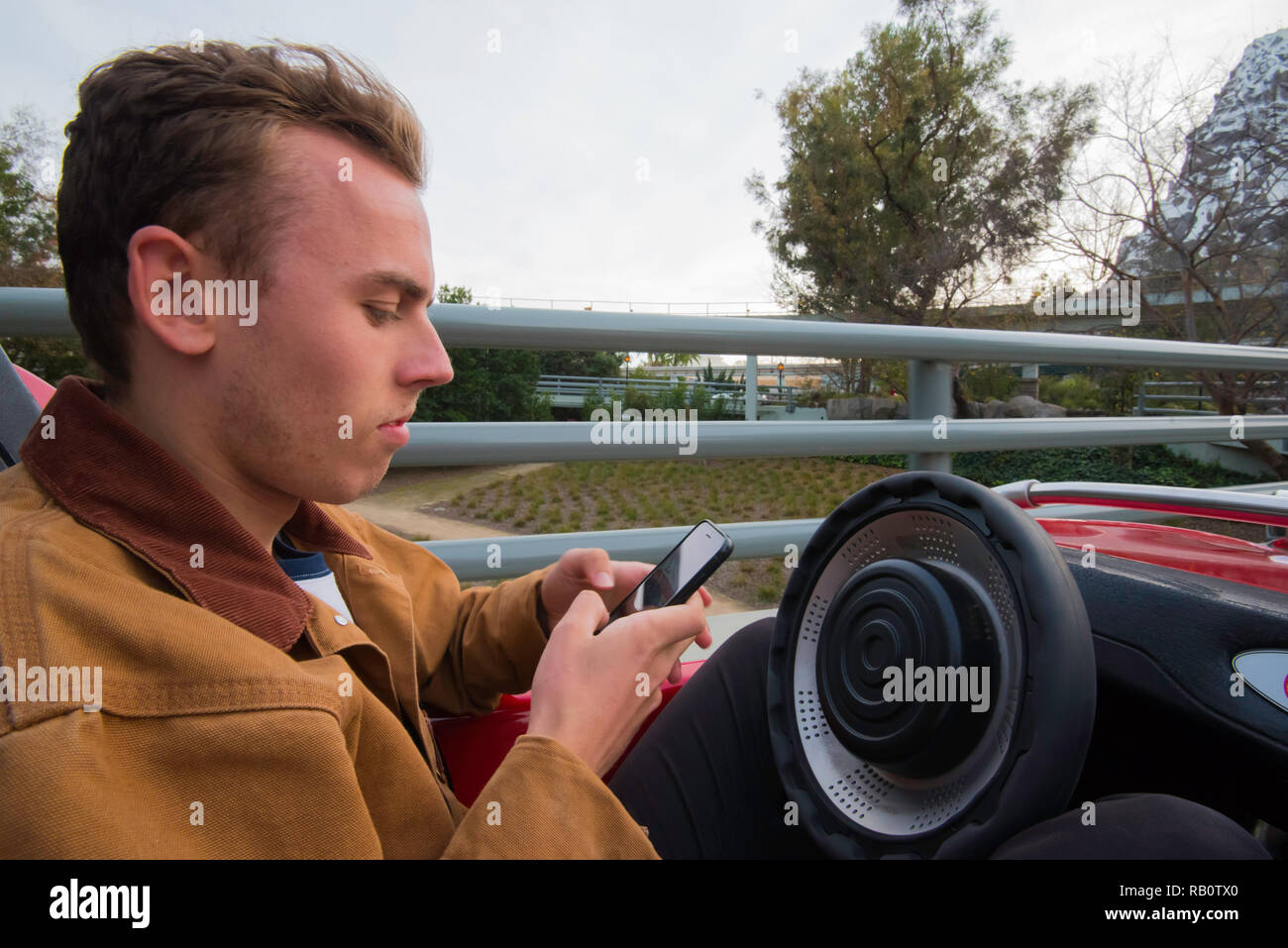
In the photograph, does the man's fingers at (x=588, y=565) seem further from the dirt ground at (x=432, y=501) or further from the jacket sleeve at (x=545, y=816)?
the dirt ground at (x=432, y=501)

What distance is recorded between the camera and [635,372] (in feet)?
9.56

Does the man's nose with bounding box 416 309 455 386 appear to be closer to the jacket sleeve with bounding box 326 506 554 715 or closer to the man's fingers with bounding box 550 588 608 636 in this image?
the man's fingers with bounding box 550 588 608 636

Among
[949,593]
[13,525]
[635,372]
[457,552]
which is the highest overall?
[635,372]

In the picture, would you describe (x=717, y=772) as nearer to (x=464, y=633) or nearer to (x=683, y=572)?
(x=683, y=572)

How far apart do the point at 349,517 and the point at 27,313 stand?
1.08 meters

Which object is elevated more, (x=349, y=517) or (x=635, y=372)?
(x=635, y=372)

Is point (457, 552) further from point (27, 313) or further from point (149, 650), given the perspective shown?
point (149, 650)

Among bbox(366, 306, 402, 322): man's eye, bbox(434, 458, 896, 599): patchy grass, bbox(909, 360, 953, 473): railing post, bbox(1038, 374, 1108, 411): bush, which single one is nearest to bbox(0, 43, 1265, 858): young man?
bbox(366, 306, 402, 322): man's eye

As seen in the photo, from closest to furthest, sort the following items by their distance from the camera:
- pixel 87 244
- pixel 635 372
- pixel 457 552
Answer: pixel 87 244, pixel 457 552, pixel 635 372

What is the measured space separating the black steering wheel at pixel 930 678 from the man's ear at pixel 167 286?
0.95 meters

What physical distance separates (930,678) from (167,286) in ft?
3.55

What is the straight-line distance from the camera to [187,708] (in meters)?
0.71
